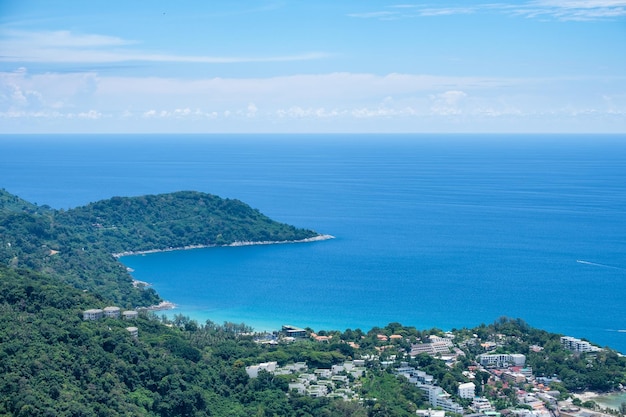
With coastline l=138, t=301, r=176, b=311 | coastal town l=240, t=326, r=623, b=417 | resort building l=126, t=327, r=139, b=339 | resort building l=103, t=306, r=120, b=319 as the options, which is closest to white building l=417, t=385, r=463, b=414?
coastal town l=240, t=326, r=623, b=417

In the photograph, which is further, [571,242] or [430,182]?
[430,182]

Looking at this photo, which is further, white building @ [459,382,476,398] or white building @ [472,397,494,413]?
white building @ [459,382,476,398]

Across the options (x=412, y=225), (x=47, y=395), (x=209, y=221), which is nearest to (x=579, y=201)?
(x=412, y=225)

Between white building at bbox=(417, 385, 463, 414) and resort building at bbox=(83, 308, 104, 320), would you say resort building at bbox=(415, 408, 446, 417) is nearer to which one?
white building at bbox=(417, 385, 463, 414)

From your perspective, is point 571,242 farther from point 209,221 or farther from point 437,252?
point 209,221

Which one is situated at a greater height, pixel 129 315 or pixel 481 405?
pixel 129 315

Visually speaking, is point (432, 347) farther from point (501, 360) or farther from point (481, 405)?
point (481, 405)

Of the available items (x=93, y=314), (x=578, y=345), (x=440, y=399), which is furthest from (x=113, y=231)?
(x=440, y=399)
